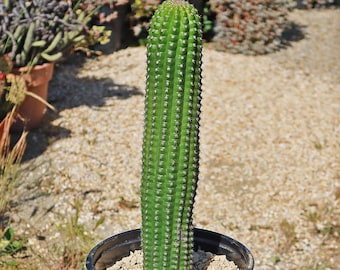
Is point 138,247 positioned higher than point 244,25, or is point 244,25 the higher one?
point 138,247

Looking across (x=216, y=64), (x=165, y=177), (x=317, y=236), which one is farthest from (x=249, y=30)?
(x=165, y=177)

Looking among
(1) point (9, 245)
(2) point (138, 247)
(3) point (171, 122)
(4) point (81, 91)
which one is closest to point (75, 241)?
(1) point (9, 245)

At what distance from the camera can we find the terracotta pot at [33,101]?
536 centimetres

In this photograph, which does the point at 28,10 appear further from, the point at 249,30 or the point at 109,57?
the point at 249,30

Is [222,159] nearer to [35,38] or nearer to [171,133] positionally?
[35,38]

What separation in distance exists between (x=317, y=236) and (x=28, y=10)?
9.16ft

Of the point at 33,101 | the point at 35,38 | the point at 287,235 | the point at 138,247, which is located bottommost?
the point at 287,235

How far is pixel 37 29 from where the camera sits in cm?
527

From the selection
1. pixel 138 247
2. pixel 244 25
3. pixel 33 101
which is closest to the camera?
pixel 138 247

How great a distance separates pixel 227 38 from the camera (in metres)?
8.34

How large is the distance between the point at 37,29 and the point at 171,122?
115 inches

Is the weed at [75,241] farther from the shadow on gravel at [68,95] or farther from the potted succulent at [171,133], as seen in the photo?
the potted succulent at [171,133]

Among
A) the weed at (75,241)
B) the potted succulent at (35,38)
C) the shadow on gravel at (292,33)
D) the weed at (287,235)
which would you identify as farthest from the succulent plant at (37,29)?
the shadow on gravel at (292,33)

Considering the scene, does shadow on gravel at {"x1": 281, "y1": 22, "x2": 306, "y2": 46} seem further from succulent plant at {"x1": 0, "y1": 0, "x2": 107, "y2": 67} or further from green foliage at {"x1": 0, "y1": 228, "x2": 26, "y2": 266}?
green foliage at {"x1": 0, "y1": 228, "x2": 26, "y2": 266}
